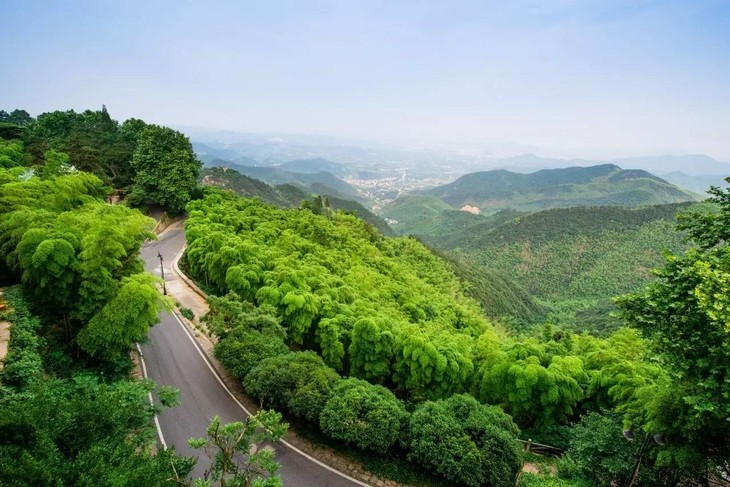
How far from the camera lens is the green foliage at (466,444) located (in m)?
12.4

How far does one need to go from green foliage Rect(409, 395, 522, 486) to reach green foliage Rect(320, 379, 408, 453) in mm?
759

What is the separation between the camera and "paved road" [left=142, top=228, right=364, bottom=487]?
13562 millimetres

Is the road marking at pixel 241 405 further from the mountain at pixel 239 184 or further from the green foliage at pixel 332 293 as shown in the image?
the mountain at pixel 239 184

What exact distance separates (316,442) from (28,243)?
13811 mm

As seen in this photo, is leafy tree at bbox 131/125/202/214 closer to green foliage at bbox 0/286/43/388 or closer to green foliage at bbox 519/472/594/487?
green foliage at bbox 0/286/43/388

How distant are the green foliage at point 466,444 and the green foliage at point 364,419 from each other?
759mm

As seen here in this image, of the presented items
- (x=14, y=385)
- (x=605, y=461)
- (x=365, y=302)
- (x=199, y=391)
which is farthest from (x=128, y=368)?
(x=605, y=461)

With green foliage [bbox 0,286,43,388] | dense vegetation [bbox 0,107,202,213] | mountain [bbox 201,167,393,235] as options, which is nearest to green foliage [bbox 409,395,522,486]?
green foliage [bbox 0,286,43,388]

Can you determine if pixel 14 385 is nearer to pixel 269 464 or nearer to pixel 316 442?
pixel 269 464

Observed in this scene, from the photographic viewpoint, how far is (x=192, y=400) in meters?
16.8

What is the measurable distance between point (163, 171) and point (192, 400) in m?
33.3

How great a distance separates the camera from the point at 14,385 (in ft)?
37.9

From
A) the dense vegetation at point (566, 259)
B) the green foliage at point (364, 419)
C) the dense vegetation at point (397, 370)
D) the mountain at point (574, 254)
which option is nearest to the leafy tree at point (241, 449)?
the green foliage at point (364, 419)

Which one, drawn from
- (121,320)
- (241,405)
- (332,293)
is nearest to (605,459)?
(241,405)
